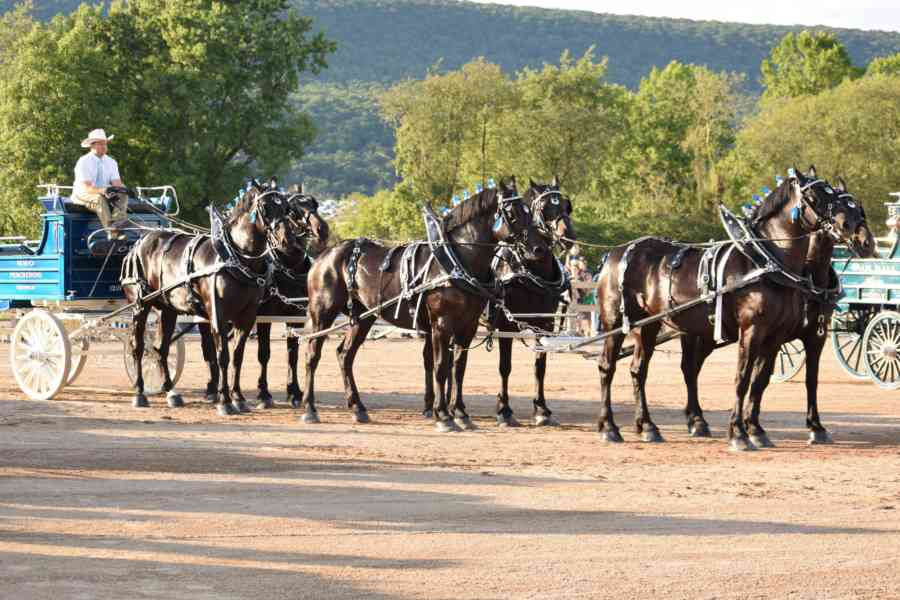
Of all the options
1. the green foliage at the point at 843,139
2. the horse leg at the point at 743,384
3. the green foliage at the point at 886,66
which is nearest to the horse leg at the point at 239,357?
the horse leg at the point at 743,384

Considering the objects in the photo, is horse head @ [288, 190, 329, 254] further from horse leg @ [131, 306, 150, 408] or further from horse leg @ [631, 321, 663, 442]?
horse leg @ [631, 321, 663, 442]

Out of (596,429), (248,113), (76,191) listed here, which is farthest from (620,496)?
(248,113)

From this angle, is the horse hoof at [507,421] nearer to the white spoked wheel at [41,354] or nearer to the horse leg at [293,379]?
the horse leg at [293,379]

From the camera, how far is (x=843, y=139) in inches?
2532

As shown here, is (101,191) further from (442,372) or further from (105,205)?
(442,372)

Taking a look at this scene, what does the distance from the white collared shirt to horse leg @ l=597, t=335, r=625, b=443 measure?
21.5 feet

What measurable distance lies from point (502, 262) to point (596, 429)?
210 cm

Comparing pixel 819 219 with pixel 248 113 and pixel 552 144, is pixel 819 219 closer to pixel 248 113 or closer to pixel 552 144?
Result: pixel 248 113

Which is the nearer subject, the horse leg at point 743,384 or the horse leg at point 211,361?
the horse leg at point 743,384

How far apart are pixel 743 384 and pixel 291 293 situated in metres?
6.17

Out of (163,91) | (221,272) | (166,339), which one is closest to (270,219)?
(221,272)

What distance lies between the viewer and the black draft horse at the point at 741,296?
501 inches

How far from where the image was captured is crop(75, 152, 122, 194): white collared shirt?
16.8 meters

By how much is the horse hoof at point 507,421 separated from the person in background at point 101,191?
5.06m
